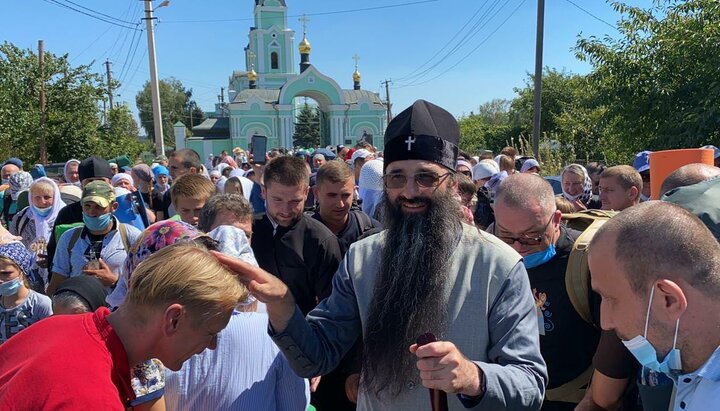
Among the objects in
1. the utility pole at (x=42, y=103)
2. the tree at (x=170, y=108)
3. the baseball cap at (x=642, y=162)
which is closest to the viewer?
the baseball cap at (x=642, y=162)

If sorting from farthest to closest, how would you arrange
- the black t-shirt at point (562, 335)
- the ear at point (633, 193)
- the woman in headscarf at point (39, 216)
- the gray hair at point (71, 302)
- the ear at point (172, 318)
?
the woman in headscarf at point (39, 216), the ear at point (633, 193), the gray hair at point (71, 302), the black t-shirt at point (562, 335), the ear at point (172, 318)

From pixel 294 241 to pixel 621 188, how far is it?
3029mm

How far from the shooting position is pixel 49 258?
4660 millimetres

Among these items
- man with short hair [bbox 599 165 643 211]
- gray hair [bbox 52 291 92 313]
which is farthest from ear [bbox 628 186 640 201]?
gray hair [bbox 52 291 92 313]

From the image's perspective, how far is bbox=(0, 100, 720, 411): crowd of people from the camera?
1.44m

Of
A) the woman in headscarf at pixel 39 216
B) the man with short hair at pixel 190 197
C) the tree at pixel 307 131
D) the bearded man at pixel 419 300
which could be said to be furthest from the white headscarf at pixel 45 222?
the tree at pixel 307 131

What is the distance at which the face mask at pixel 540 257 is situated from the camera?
9.18 ft

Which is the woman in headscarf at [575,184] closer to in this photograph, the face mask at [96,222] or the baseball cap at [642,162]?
the baseball cap at [642,162]

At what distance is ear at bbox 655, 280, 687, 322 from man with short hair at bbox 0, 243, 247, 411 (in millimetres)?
1267

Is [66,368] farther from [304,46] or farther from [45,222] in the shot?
[304,46]

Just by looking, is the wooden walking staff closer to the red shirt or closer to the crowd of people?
the crowd of people

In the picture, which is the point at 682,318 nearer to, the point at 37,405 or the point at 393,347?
the point at 393,347

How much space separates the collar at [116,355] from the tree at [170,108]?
73.2 m

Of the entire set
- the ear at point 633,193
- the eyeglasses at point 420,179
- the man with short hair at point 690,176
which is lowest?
the ear at point 633,193
